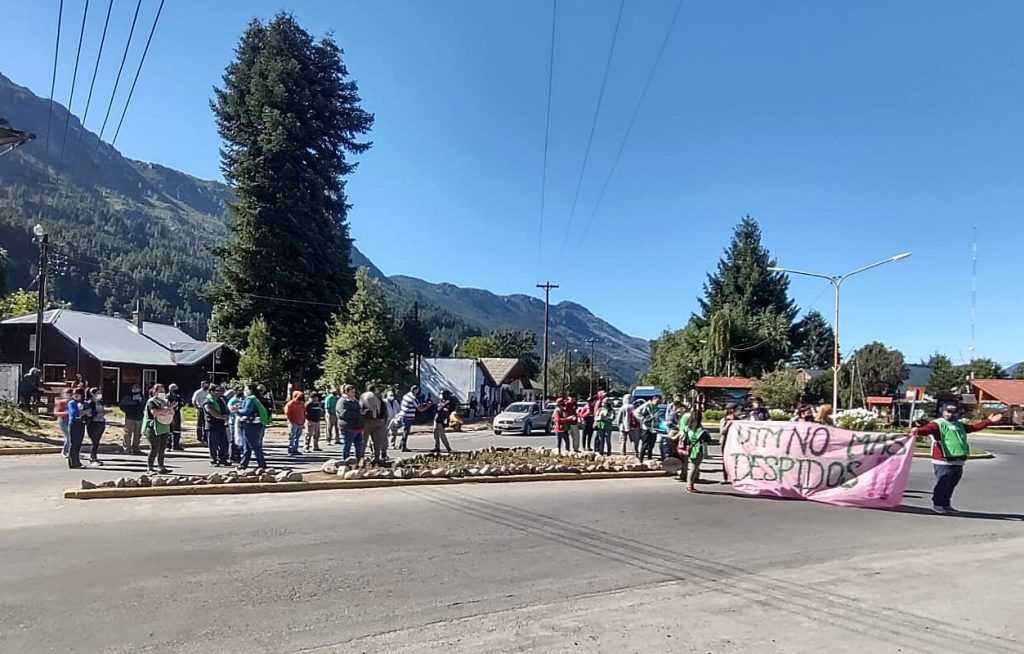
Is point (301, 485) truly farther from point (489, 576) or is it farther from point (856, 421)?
point (856, 421)

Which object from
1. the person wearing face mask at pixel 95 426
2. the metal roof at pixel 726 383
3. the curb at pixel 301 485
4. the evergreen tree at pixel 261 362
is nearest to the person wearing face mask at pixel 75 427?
the person wearing face mask at pixel 95 426

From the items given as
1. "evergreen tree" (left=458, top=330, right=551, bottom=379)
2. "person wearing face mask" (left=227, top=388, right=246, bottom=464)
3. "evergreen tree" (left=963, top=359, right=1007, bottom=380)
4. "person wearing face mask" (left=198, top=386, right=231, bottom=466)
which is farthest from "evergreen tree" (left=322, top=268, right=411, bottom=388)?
"evergreen tree" (left=963, top=359, right=1007, bottom=380)

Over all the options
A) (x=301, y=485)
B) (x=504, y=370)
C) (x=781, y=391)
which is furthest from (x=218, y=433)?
(x=504, y=370)

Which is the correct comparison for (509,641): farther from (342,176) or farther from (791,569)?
(342,176)

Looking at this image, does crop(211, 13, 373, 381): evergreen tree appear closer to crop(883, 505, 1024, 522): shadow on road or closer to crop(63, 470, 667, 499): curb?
crop(63, 470, 667, 499): curb

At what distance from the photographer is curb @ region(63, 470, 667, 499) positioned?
1084cm

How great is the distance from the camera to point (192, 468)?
14.8 m

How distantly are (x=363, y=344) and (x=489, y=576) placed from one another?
32636 mm

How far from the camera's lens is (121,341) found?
4969 centimetres

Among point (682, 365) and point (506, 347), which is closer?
point (682, 365)

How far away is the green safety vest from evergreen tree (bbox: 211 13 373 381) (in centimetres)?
4044

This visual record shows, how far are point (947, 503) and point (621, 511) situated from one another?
5.52 m

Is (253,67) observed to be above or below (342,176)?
above

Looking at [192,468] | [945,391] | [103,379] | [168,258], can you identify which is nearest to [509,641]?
[192,468]
